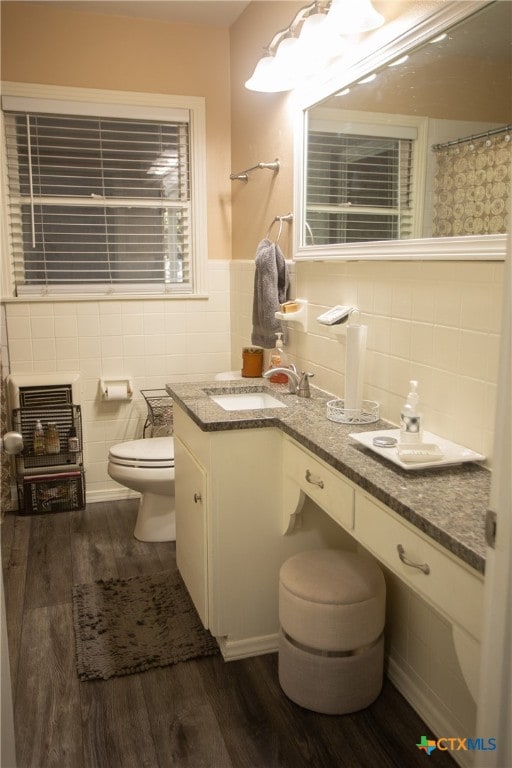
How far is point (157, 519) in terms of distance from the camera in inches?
125

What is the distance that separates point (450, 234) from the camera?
66.4 inches

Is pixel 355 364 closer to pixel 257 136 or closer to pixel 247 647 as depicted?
pixel 247 647

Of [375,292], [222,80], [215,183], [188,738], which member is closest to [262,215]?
[215,183]

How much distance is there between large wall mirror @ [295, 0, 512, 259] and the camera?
1.51 meters

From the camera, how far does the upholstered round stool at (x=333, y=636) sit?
187cm

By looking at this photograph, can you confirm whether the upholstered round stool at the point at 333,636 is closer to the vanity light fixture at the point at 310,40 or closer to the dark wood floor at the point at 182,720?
the dark wood floor at the point at 182,720

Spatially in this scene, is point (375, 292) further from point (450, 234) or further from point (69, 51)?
point (69, 51)

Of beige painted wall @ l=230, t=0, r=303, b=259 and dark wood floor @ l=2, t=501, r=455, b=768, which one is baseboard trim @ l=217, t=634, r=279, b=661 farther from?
beige painted wall @ l=230, t=0, r=303, b=259

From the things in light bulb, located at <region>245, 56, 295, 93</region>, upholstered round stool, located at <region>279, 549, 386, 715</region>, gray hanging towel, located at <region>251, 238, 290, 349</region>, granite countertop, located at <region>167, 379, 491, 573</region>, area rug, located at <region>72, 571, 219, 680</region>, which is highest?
light bulb, located at <region>245, 56, 295, 93</region>

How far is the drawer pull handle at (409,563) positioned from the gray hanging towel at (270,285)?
1532mm

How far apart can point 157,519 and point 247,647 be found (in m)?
1.07

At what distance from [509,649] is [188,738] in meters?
1.25

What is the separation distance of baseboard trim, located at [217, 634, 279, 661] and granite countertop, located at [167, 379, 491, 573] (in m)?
0.75

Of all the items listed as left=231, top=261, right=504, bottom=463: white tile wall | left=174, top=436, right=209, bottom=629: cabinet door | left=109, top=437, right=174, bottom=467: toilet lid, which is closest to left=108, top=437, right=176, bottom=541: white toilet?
left=109, top=437, right=174, bottom=467: toilet lid
